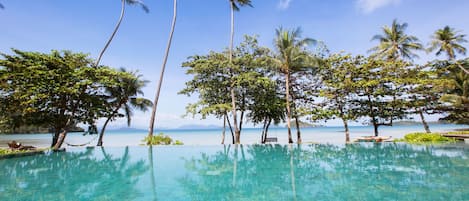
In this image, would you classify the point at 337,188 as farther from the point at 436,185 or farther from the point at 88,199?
the point at 88,199

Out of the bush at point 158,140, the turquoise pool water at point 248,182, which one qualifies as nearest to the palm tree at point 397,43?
the turquoise pool water at point 248,182

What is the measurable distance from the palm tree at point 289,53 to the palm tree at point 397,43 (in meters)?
8.32

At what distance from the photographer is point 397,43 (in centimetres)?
1916

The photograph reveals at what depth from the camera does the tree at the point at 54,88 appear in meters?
11.4

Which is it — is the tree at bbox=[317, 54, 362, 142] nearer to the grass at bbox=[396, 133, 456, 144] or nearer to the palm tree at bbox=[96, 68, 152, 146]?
the grass at bbox=[396, 133, 456, 144]

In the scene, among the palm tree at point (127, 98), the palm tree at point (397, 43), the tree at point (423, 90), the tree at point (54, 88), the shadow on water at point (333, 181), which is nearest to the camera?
the shadow on water at point (333, 181)

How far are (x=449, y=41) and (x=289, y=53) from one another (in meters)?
15.0

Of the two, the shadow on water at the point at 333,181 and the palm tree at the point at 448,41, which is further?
the palm tree at the point at 448,41

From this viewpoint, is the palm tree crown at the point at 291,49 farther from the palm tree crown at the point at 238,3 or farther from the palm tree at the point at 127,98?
the palm tree at the point at 127,98

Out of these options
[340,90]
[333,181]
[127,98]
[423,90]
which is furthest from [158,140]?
[423,90]

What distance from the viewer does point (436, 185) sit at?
4.66 metres

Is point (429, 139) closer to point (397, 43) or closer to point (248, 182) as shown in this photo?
point (397, 43)

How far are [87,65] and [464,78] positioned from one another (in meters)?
25.4

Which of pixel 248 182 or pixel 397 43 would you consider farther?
pixel 397 43
